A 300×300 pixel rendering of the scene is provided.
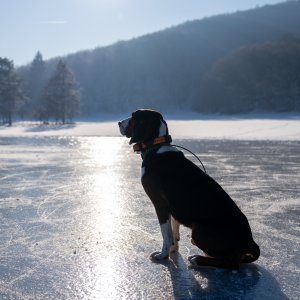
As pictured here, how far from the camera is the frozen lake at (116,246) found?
144 inches

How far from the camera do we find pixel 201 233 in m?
4.07

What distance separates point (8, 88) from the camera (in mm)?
56812

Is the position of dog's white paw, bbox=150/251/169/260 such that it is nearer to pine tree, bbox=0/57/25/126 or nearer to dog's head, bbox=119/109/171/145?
dog's head, bbox=119/109/171/145

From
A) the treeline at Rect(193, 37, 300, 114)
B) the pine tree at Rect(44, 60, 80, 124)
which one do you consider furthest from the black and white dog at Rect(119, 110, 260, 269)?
the treeline at Rect(193, 37, 300, 114)

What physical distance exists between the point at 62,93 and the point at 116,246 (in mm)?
53747

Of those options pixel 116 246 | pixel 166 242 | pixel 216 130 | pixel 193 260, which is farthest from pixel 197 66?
pixel 193 260

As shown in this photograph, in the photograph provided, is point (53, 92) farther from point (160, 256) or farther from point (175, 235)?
point (160, 256)

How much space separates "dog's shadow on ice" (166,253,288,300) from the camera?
3542 millimetres

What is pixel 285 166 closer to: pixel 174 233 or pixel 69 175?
pixel 69 175

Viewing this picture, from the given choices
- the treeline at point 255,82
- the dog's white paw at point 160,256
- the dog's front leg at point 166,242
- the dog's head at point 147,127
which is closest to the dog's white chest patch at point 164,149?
the dog's head at point 147,127

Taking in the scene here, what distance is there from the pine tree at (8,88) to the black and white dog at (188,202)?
5514 centimetres

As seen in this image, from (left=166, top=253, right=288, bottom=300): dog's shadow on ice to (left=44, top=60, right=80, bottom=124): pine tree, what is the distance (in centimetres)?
5340

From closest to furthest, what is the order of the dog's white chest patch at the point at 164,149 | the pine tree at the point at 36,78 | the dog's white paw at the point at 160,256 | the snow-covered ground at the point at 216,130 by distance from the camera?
the dog's white paw at the point at 160,256
the dog's white chest patch at the point at 164,149
the snow-covered ground at the point at 216,130
the pine tree at the point at 36,78

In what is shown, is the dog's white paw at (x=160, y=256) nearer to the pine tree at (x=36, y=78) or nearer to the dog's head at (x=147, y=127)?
the dog's head at (x=147, y=127)
